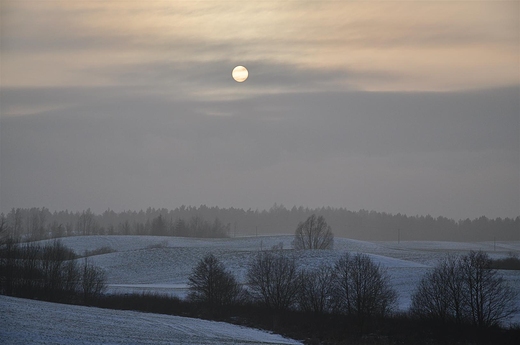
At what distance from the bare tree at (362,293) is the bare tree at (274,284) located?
459 centimetres

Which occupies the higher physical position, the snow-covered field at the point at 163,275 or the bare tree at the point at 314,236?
the bare tree at the point at 314,236

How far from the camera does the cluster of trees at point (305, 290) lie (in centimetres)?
4572

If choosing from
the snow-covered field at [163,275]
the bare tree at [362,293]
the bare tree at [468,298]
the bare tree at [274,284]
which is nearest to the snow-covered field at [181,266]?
the snow-covered field at [163,275]

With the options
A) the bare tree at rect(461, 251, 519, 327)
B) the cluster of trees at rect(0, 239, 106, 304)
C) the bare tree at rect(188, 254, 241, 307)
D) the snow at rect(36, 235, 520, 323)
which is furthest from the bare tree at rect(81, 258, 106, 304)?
the bare tree at rect(461, 251, 519, 327)

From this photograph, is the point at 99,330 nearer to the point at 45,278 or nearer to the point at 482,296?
the point at 482,296

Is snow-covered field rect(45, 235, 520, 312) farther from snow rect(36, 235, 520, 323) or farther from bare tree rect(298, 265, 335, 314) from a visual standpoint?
bare tree rect(298, 265, 335, 314)

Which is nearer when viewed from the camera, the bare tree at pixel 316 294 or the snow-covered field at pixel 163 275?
the snow-covered field at pixel 163 275

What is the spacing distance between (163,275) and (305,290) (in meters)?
30.2

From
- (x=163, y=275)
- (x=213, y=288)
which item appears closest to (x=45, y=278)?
(x=213, y=288)

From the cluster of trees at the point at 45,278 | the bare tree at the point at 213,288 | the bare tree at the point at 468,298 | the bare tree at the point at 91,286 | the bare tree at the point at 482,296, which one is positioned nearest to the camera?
the bare tree at the point at 482,296

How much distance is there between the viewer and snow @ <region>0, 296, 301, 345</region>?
25156mm

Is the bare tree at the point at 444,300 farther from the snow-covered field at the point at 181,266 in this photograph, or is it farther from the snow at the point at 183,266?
the snow-covered field at the point at 181,266

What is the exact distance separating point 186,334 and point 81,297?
24907 millimetres

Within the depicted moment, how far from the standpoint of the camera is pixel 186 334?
30984 millimetres
